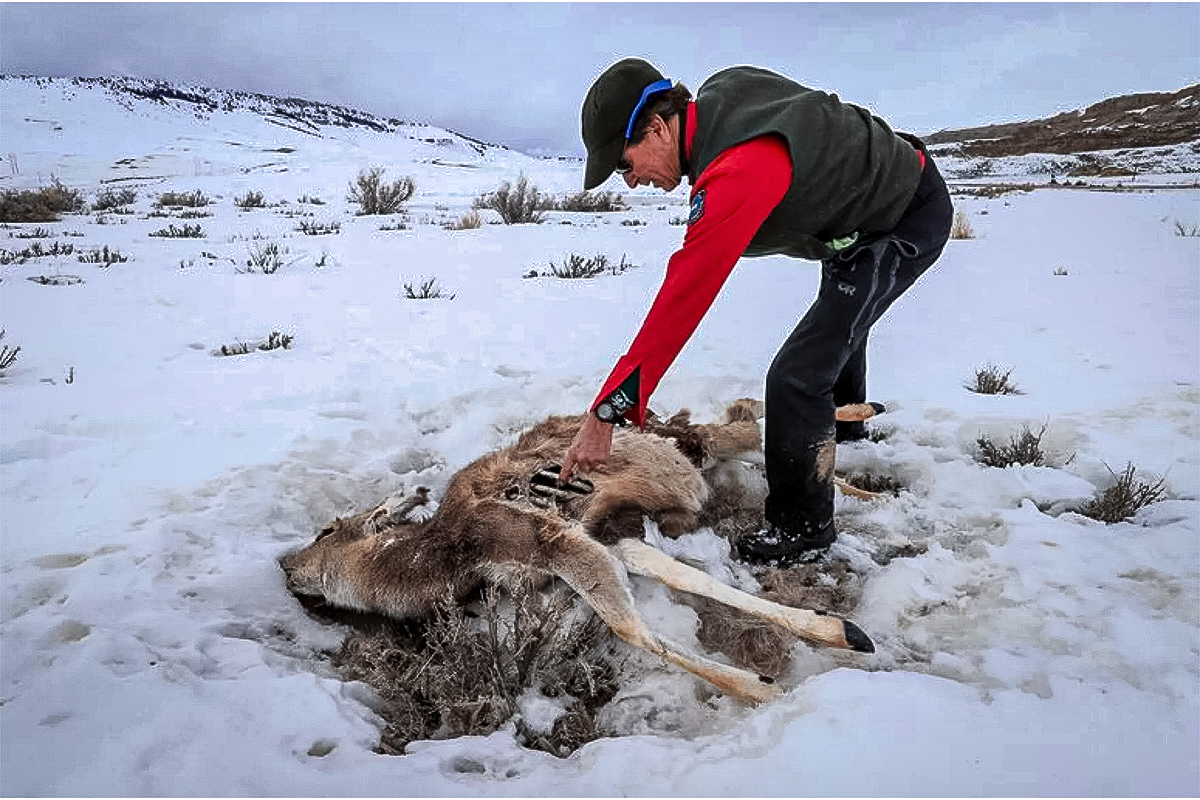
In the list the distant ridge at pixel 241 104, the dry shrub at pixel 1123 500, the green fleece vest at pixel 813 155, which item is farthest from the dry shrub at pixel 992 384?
the distant ridge at pixel 241 104

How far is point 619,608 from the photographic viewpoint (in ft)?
8.05

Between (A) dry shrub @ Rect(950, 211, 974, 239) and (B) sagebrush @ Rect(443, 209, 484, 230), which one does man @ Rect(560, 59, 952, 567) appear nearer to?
(A) dry shrub @ Rect(950, 211, 974, 239)

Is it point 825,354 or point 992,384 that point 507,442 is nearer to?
point 825,354

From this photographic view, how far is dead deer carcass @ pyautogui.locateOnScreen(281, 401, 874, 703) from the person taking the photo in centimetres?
243

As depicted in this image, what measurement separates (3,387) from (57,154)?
90.3ft

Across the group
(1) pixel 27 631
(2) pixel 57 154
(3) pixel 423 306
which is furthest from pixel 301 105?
(1) pixel 27 631

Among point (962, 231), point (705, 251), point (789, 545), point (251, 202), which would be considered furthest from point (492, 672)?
point (251, 202)

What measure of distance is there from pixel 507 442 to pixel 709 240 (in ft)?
7.31

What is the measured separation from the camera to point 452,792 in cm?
171

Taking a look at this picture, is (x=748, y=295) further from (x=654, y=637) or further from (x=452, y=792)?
(x=452, y=792)

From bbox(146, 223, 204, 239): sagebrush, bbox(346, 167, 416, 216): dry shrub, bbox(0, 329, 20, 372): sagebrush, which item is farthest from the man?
bbox(346, 167, 416, 216): dry shrub

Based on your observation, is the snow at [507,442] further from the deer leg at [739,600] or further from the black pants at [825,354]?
the black pants at [825,354]

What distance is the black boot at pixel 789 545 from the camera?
9.48 ft

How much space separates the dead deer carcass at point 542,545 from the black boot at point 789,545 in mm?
345
